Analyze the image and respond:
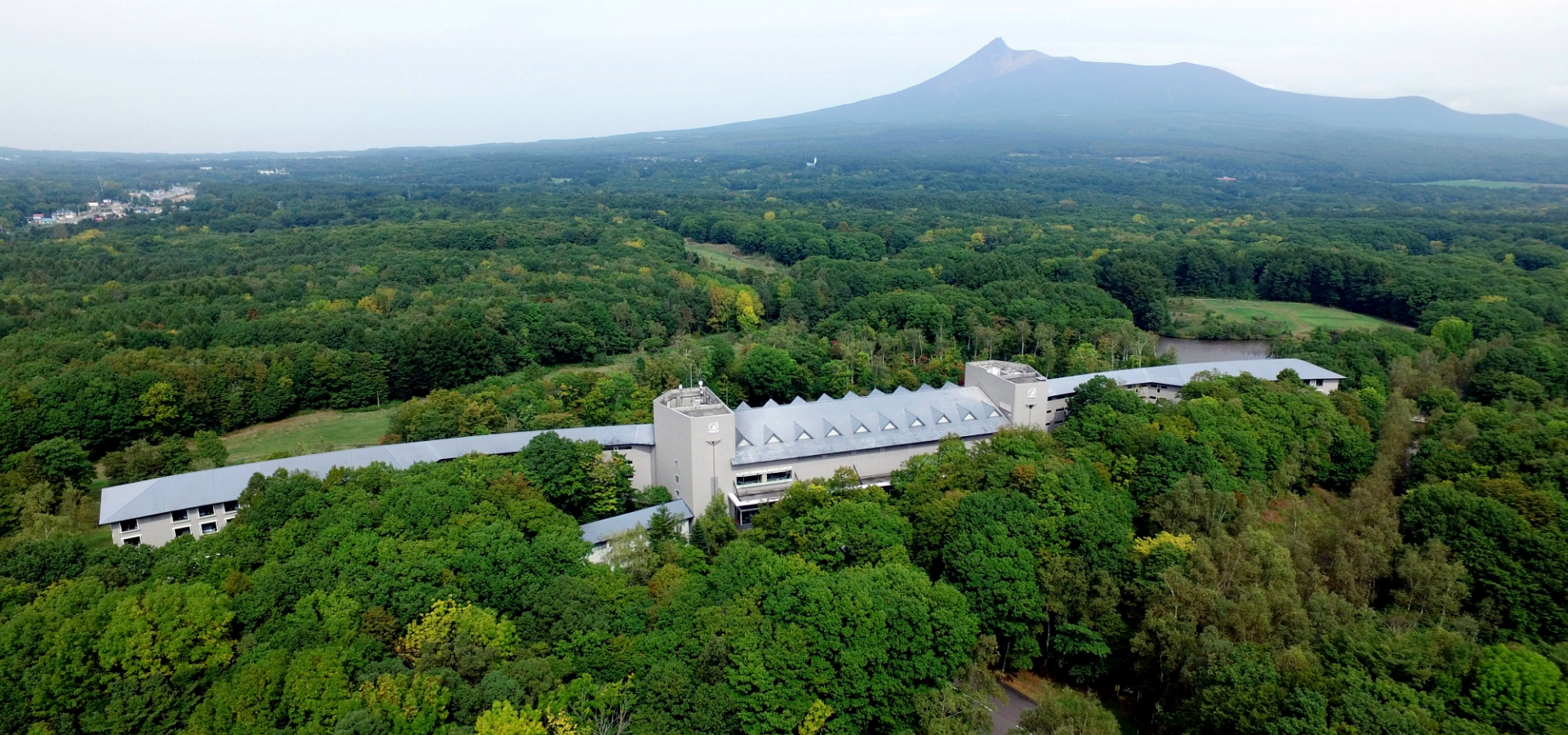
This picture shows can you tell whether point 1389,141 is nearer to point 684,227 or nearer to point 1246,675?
point 684,227

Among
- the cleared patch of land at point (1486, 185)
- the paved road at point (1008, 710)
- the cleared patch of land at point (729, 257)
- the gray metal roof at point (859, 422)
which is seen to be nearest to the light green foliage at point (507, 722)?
the paved road at point (1008, 710)

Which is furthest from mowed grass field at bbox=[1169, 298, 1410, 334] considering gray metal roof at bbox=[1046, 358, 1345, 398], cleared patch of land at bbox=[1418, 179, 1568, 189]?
cleared patch of land at bbox=[1418, 179, 1568, 189]

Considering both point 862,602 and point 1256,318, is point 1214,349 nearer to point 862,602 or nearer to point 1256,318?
point 1256,318

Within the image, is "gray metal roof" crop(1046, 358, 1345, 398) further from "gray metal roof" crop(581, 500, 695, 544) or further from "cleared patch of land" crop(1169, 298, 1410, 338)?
"cleared patch of land" crop(1169, 298, 1410, 338)

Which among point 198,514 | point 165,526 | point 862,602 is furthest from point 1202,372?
point 165,526

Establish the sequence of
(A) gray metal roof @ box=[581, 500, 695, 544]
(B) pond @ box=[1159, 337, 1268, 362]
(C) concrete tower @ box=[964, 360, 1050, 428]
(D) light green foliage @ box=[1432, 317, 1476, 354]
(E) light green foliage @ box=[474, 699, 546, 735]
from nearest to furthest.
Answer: (E) light green foliage @ box=[474, 699, 546, 735] < (A) gray metal roof @ box=[581, 500, 695, 544] < (C) concrete tower @ box=[964, 360, 1050, 428] < (D) light green foliage @ box=[1432, 317, 1476, 354] < (B) pond @ box=[1159, 337, 1268, 362]

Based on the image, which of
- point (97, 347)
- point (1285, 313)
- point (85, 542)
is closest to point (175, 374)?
point (97, 347)

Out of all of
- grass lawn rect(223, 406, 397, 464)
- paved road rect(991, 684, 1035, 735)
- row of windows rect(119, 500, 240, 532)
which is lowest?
paved road rect(991, 684, 1035, 735)
